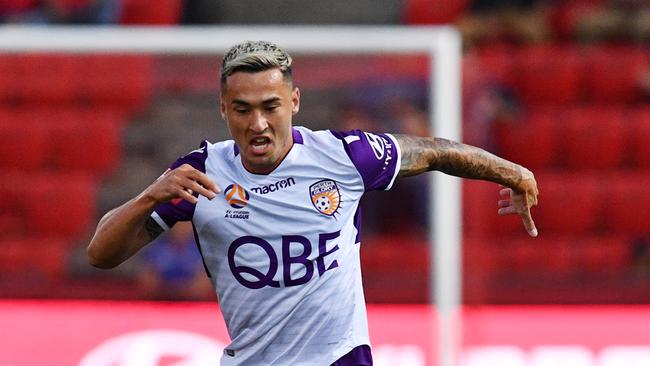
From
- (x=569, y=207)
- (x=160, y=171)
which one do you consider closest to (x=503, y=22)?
(x=569, y=207)

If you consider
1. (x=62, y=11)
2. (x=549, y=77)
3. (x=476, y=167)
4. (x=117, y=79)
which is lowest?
(x=476, y=167)

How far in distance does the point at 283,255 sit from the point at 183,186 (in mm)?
390

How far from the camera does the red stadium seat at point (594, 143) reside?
879 centimetres

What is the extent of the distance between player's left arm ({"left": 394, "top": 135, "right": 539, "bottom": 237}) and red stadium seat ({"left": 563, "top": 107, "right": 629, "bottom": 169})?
517 centimetres

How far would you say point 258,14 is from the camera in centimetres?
864

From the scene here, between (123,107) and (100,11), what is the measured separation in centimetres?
134

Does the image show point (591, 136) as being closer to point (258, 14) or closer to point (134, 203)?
point (258, 14)

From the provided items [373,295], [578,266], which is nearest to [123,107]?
[373,295]

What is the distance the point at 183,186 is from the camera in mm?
3273

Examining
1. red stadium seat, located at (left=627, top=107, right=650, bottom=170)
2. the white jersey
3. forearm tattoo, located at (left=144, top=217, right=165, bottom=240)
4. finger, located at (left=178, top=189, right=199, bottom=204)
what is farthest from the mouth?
red stadium seat, located at (left=627, top=107, right=650, bottom=170)

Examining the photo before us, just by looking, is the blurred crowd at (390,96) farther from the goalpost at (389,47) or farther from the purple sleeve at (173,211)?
the purple sleeve at (173,211)

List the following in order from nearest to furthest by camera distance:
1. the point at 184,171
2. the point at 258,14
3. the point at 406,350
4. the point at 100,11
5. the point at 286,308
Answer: the point at 184,171 → the point at 286,308 → the point at 406,350 → the point at 100,11 → the point at 258,14

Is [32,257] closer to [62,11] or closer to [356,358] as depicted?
[62,11]

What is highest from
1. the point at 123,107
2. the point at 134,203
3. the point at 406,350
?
the point at 123,107
